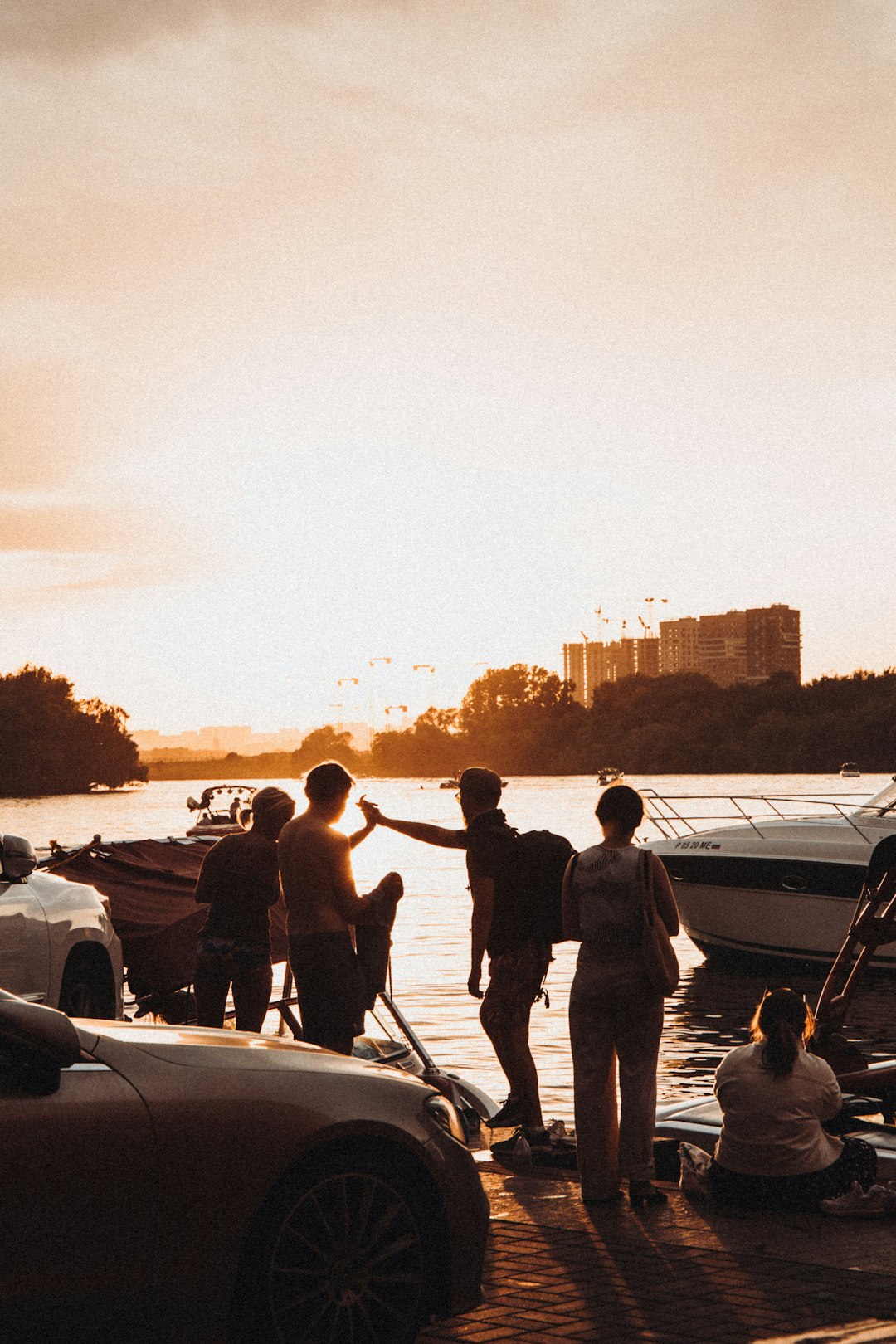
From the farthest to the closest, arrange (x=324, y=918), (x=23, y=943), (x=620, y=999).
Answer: (x=23, y=943), (x=324, y=918), (x=620, y=999)

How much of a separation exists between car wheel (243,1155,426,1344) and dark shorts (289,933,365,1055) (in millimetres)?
2879

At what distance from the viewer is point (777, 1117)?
742 centimetres

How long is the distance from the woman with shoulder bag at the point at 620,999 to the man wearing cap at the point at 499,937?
91 centimetres

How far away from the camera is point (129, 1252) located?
4.69 m

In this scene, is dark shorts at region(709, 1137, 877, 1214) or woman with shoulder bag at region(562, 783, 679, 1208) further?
woman with shoulder bag at region(562, 783, 679, 1208)

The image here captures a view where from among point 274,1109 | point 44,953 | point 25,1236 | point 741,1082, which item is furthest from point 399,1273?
point 44,953

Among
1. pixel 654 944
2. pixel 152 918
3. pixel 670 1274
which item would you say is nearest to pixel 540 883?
pixel 654 944

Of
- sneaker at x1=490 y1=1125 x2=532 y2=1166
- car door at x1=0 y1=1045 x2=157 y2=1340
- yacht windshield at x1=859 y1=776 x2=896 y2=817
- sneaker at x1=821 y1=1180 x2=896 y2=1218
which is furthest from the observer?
yacht windshield at x1=859 y1=776 x2=896 y2=817

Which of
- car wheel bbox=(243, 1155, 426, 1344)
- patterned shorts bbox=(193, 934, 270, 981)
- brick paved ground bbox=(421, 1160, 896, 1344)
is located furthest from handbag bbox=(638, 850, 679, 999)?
patterned shorts bbox=(193, 934, 270, 981)

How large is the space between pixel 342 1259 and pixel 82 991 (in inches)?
246

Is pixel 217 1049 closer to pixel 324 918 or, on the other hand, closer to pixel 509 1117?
pixel 324 918

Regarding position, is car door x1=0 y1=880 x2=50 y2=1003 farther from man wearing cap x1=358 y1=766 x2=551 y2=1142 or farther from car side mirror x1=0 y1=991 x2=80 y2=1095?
car side mirror x1=0 y1=991 x2=80 y2=1095

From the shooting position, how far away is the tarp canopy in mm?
13758

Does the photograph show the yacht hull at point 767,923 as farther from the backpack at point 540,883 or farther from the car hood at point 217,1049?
the car hood at point 217,1049
